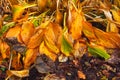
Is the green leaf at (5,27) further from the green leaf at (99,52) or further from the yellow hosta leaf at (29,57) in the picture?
the green leaf at (99,52)

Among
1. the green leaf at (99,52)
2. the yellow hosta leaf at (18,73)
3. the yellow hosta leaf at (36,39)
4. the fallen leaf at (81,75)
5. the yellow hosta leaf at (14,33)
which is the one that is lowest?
the fallen leaf at (81,75)

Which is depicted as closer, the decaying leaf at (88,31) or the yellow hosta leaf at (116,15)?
the decaying leaf at (88,31)

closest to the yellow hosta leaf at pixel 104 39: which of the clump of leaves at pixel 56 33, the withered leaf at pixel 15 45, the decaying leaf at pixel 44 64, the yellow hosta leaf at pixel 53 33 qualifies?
the clump of leaves at pixel 56 33

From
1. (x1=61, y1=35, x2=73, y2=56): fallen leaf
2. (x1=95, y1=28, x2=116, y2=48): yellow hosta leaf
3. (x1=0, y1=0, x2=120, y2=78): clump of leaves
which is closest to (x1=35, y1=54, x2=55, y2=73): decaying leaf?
(x1=0, y1=0, x2=120, y2=78): clump of leaves

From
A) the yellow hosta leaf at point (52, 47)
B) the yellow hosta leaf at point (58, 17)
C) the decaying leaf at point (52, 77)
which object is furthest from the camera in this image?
the yellow hosta leaf at point (58, 17)

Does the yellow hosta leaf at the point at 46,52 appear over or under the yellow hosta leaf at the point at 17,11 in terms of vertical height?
under

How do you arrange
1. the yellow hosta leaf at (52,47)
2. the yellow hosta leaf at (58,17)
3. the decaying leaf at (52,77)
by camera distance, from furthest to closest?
the yellow hosta leaf at (58,17) → the yellow hosta leaf at (52,47) → the decaying leaf at (52,77)
